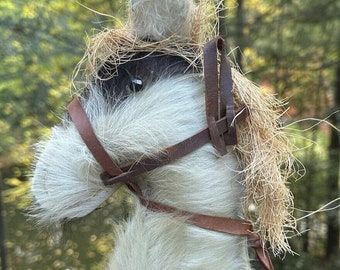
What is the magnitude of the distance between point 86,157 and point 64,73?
61.8 inches

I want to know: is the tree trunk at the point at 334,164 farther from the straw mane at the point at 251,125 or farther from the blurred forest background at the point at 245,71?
the straw mane at the point at 251,125

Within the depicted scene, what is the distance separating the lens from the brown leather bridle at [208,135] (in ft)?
2.03

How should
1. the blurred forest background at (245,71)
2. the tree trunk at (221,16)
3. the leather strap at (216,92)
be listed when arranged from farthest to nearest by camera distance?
the blurred forest background at (245,71)
the tree trunk at (221,16)
the leather strap at (216,92)

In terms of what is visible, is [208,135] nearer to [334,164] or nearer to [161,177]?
[161,177]

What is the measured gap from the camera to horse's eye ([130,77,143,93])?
655 mm

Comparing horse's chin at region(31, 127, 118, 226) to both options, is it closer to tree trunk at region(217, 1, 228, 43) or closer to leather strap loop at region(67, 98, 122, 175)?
leather strap loop at region(67, 98, 122, 175)

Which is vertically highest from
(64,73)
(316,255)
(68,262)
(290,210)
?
(64,73)

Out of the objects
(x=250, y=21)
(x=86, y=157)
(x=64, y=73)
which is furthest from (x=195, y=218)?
(x=250, y=21)

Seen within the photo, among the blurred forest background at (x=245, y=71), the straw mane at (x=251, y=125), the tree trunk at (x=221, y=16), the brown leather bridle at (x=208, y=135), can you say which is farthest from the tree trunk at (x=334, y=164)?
the brown leather bridle at (x=208, y=135)

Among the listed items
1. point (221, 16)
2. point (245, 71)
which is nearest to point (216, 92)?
point (221, 16)

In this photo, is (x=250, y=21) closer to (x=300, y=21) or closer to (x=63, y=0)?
(x=300, y=21)

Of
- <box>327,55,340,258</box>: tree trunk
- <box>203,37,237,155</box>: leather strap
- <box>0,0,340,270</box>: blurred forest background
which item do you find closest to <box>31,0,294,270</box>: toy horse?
<box>203,37,237,155</box>: leather strap

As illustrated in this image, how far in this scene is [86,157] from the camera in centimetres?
64

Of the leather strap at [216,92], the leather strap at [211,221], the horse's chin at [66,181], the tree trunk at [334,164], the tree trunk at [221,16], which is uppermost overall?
the tree trunk at [221,16]
